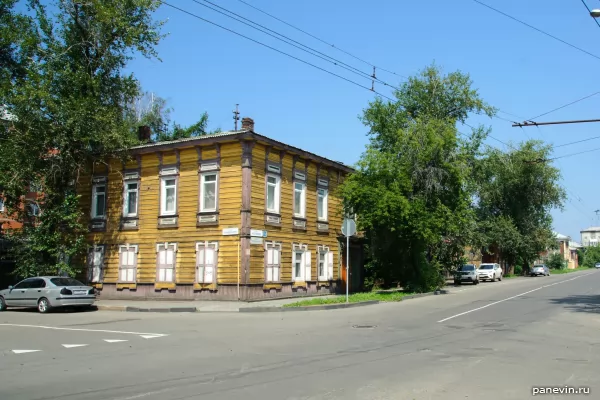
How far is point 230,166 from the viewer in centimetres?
2464

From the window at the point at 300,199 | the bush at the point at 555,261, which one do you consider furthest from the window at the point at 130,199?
the bush at the point at 555,261

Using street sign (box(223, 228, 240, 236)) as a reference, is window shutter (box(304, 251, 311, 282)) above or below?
below

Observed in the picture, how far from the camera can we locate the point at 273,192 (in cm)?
2600

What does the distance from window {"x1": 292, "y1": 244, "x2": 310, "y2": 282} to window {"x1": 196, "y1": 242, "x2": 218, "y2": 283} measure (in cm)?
423

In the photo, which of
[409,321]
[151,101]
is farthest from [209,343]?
[151,101]

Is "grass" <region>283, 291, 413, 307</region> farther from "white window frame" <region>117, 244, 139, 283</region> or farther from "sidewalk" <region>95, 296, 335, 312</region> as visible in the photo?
"white window frame" <region>117, 244, 139, 283</region>

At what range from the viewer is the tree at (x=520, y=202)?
194 feet

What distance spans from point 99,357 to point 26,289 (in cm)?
1400

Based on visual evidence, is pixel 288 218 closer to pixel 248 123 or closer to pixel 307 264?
pixel 307 264

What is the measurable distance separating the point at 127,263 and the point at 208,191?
6114 millimetres

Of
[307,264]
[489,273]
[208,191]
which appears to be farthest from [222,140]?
[489,273]

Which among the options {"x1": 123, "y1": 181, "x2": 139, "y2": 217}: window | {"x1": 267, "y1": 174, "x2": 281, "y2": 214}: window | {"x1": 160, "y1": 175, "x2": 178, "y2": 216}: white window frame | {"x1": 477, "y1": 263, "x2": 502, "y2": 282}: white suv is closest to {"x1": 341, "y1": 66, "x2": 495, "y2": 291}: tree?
{"x1": 267, "y1": 174, "x2": 281, "y2": 214}: window

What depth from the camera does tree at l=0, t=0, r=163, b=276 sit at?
2578 cm

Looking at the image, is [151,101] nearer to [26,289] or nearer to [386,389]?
[26,289]
